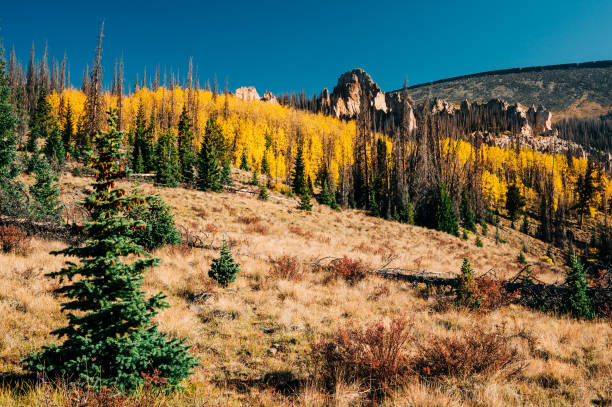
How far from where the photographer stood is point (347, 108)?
145m

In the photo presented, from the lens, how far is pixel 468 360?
15.6ft

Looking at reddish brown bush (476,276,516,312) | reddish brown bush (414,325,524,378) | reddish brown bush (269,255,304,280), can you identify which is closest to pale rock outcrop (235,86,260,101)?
reddish brown bush (269,255,304,280)

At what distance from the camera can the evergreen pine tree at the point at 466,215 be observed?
46.5 metres

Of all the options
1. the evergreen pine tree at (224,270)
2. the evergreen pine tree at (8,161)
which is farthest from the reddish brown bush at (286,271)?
the evergreen pine tree at (8,161)

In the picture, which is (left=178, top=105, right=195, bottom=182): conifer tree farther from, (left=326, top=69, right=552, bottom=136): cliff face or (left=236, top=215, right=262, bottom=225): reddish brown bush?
(left=326, top=69, right=552, bottom=136): cliff face

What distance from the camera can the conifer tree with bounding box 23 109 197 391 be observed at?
3.57 metres

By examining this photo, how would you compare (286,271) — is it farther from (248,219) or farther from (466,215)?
(466,215)

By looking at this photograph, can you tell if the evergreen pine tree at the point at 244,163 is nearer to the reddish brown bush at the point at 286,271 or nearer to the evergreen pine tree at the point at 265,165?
the evergreen pine tree at the point at 265,165

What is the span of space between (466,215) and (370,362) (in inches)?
2013

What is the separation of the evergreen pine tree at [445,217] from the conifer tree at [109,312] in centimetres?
4202

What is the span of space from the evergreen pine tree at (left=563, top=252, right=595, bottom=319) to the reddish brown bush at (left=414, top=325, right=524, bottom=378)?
653cm

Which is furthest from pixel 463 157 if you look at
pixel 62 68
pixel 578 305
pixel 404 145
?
pixel 62 68

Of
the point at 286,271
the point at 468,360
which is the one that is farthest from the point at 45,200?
the point at 468,360

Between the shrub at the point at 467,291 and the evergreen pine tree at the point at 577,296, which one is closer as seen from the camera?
the evergreen pine tree at the point at 577,296
